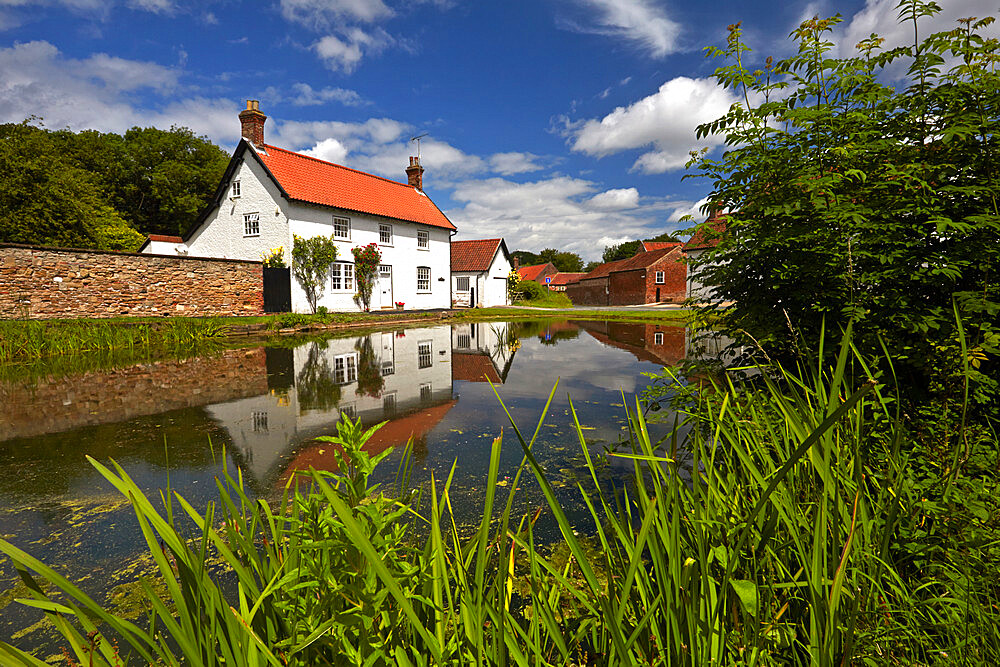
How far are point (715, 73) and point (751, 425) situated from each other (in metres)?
2.90

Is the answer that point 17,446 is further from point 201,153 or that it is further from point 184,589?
point 201,153

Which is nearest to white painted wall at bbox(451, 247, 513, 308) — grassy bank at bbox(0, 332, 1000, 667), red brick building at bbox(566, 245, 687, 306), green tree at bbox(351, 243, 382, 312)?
green tree at bbox(351, 243, 382, 312)

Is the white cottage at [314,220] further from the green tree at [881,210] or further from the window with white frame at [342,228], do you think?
the green tree at [881,210]

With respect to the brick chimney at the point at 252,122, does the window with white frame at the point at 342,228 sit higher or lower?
lower

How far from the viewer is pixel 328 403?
618 cm

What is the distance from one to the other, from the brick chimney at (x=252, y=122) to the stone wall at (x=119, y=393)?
57.4 feet

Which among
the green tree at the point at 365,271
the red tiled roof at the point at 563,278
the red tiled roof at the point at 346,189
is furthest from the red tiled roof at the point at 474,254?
the red tiled roof at the point at 563,278

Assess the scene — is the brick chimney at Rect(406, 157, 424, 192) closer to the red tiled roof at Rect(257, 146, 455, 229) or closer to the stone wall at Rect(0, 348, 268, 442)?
the red tiled roof at Rect(257, 146, 455, 229)

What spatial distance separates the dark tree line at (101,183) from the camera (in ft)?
85.5

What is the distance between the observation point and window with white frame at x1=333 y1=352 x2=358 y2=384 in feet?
25.9

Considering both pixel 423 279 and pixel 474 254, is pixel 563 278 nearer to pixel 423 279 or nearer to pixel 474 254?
pixel 474 254

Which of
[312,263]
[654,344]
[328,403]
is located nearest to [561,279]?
[312,263]

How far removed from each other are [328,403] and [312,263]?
17.8 m

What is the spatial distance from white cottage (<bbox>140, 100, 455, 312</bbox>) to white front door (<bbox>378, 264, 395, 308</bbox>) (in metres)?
0.06
